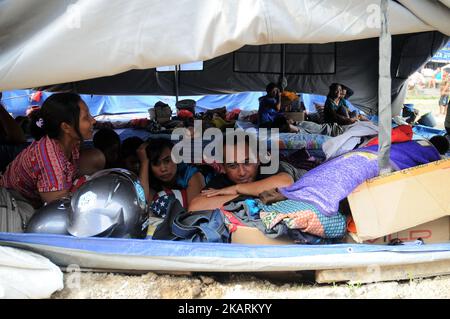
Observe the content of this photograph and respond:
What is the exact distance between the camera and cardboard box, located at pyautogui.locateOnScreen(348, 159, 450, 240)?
6.81 ft

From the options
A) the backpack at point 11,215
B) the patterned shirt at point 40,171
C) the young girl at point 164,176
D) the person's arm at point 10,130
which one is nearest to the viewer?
the backpack at point 11,215

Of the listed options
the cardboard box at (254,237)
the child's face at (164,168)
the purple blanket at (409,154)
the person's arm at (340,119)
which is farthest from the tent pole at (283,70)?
the cardboard box at (254,237)

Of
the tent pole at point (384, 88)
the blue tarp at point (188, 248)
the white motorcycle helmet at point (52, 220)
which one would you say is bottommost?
the blue tarp at point (188, 248)

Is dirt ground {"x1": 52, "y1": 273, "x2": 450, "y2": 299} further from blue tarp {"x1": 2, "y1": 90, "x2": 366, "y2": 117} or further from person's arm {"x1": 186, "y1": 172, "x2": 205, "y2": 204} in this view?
blue tarp {"x1": 2, "y1": 90, "x2": 366, "y2": 117}

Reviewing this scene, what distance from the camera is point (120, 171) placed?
236 centimetres

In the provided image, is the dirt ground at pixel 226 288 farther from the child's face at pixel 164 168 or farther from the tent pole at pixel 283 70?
the tent pole at pixel 283 70

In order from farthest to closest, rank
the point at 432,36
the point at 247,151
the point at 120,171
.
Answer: the point at 432,36 → the point at 247,151 → the point at 120,171

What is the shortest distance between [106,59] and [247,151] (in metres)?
1.00

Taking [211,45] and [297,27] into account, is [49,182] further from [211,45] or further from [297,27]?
[297,27]

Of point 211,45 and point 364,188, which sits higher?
point 211,45

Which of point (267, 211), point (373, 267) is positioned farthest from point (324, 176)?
point (373, 267)

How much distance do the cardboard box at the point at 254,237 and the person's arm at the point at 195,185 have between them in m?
0.65

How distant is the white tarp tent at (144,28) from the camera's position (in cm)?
191

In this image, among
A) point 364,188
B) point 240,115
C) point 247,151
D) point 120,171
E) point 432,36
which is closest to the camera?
point 364,188
